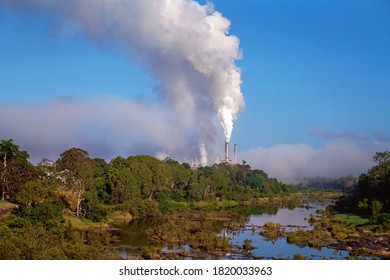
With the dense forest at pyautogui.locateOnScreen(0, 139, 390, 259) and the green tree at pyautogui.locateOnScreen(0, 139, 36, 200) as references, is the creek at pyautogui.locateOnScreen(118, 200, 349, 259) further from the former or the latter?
the green tree at pyautogui.locateOnScreen(0, 139, 36, 200)

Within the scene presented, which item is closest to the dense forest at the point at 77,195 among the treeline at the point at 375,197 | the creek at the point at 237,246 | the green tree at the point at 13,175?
the green tree at the point at 13,175

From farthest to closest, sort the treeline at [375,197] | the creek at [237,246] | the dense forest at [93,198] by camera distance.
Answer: the treeline at [375,197]
the creek at [237,246]
the dense forest at [93,198]

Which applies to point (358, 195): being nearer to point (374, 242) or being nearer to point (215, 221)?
point (215, 221)

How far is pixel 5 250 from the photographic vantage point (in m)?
7.98

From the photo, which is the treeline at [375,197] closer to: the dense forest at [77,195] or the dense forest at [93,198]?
the dense forest at [93,198]

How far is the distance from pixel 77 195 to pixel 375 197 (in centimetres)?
1680

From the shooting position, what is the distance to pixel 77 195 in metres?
23.3

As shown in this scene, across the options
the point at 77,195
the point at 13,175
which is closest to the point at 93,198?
the point at 77,195

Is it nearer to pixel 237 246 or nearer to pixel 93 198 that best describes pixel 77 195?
pixel 93 198

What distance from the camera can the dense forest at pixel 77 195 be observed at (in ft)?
33.5

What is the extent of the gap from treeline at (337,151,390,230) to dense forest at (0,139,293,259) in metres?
11.0

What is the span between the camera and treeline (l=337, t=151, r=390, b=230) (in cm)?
2415

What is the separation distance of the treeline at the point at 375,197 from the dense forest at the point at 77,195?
11.0 m
